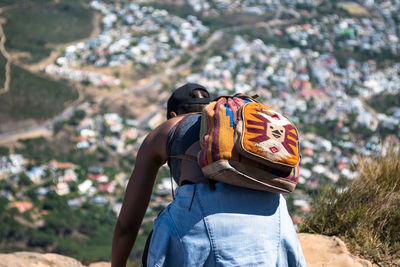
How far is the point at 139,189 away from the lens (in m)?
1.53

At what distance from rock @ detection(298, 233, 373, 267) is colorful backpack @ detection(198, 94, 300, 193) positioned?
3.53ft

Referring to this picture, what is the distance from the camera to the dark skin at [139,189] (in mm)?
1495

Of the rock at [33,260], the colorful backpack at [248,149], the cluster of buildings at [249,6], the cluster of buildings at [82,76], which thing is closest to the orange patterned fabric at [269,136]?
the colorful backpack at [248,149]

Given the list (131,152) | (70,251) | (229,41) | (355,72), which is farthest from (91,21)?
(70,251)

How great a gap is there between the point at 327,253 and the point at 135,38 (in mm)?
55329

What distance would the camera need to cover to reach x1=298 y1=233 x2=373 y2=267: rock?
2.20 m

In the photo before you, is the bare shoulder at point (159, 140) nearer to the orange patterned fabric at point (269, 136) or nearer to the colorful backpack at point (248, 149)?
the colorful backpack at point (248, 149)

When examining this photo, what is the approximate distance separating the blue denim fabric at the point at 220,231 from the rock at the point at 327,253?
3.31ft

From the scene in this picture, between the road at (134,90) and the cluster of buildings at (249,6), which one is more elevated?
the cluster of buildings at (249,6)

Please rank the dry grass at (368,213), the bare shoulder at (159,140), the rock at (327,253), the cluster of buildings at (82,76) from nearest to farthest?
the bare shoulder at (159,140) < the rock at (327,253) < the dry grass at (368,213) < the cluster of buildings at (82,76)

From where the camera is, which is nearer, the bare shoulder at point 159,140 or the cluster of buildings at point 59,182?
the bare shoulder at point 159,140

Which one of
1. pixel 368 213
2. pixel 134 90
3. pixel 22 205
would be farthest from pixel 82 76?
pixel 368 213

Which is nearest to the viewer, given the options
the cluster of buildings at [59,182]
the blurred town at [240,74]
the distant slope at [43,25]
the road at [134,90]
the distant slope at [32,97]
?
the cluster of buildings at [59,182]

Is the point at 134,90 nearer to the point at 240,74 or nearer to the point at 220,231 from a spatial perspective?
the point at 240,74
